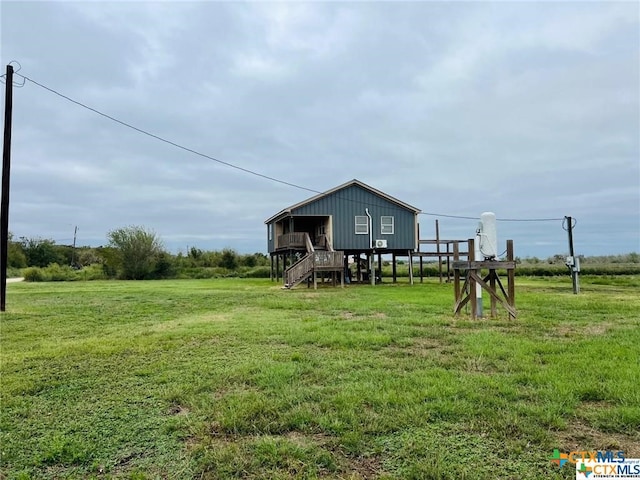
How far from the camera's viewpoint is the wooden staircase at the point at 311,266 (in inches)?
786

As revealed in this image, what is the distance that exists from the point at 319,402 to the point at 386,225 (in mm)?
20438

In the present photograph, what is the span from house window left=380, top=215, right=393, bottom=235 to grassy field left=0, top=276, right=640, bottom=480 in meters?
16.3

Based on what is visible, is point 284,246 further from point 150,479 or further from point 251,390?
point 150,479

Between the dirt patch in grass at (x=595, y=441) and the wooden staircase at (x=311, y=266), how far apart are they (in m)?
16.9

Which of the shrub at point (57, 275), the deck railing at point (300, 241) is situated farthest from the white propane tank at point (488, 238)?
the shrub at point (57, 275)

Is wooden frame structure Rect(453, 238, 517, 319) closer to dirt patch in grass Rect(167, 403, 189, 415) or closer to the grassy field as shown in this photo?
the grassy field

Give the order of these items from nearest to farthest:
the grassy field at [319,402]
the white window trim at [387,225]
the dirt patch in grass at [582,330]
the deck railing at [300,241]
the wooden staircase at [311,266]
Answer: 1. the grassy field at [319,402]
2. the dirt patch in grass at [582,330]
3. the wooden staircase at [311,266]
4. the deck railing at [300,241]
5. the white window trim at [387,225]

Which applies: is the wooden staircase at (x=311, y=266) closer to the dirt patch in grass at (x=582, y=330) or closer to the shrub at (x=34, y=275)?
the dirt patch in grass at (x=582, y=330)

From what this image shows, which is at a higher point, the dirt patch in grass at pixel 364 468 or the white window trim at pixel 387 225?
the white window trim at pixel 387 225

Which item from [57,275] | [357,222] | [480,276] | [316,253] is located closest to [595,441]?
[480,276]

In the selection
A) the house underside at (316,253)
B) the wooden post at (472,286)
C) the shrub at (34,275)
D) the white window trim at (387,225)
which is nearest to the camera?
the wooden post at (472,286)

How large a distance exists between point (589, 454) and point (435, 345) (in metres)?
3.29

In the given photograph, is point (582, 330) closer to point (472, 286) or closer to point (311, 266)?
point (472, 286)

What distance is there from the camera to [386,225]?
2380cm
